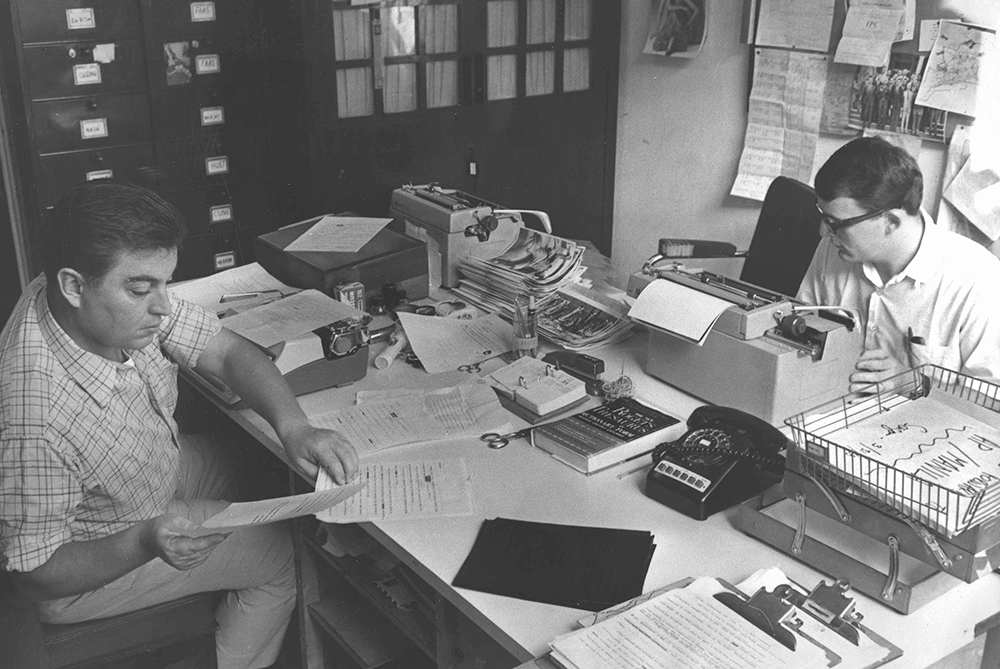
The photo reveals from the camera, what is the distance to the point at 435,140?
4.09m

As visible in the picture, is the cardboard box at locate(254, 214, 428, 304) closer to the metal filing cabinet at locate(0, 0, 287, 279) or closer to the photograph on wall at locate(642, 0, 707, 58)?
the metal filing cabinet at locate(0, 0, 287, 279)

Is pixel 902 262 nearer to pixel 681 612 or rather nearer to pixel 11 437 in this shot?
pixel 681 612

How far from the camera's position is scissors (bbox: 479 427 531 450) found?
2.02 meters

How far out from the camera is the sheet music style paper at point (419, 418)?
203 cm

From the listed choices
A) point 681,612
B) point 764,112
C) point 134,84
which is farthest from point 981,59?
point 134,84

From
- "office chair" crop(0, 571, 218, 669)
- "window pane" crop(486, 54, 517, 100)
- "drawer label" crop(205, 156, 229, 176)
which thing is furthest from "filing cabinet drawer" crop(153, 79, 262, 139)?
"office chair" crop(0, 571, 218, 669)

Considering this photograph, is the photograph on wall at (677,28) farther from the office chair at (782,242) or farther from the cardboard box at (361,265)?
the cardboard box at (361,265)

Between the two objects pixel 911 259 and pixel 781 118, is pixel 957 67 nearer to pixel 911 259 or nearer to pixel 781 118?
pixel 781 118

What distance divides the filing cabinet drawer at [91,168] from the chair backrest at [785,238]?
7.01 feet

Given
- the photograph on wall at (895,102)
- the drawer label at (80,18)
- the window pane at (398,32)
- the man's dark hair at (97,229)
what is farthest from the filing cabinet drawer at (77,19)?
the photograph on wall at (895,102)

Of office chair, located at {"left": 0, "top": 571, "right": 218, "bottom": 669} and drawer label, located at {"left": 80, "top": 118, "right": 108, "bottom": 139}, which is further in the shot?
drawer label, located at {"left": 80, "top": 118, "right": 108, "bottom": 139}

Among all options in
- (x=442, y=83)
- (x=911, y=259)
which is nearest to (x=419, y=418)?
(x=911, y=259)

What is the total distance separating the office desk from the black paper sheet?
0.8 inches

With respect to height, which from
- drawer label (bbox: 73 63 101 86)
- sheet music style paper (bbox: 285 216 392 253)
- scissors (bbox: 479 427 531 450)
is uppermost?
drawer label (bbox: 73 63 101 86)
